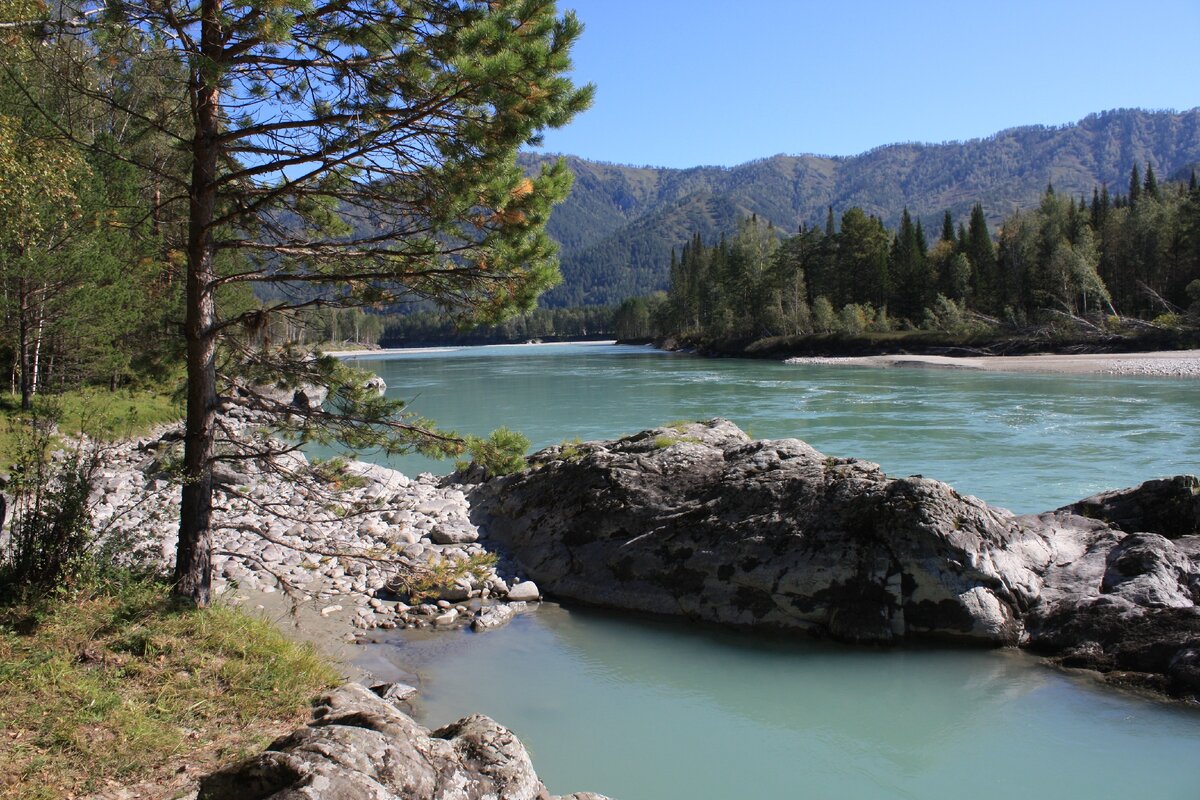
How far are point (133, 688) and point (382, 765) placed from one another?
243 cm

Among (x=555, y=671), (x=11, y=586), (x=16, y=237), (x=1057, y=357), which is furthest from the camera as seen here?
(x=1057, y=357)

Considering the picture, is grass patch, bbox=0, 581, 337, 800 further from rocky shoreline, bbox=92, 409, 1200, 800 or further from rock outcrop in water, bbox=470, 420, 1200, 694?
rock outcrop in water, bbox=470, 420, 1200, 694

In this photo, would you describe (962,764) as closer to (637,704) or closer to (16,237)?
(637,704)

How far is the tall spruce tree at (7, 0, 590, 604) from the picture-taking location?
5.55m

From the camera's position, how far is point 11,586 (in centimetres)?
571

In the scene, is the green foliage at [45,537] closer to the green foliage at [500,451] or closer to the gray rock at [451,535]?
Result: the green foliage at [500,451]

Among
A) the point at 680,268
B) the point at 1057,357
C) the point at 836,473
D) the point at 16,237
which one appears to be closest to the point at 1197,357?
the point at 1057,357

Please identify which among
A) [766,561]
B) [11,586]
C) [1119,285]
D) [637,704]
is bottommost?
[637,704]

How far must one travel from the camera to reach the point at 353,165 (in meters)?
5.92

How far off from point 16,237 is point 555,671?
13898 mm

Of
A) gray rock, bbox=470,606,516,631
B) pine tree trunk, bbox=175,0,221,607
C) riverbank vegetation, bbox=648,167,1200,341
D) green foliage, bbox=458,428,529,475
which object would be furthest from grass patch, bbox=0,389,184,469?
riverbank vegetation, bbox=648,167,1200,341

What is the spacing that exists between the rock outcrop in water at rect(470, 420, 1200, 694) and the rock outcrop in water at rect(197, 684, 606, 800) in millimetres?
5038

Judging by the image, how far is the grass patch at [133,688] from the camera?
421 centimetres

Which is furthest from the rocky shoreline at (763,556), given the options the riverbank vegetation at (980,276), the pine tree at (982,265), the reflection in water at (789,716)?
the pine tree at (982,265)
